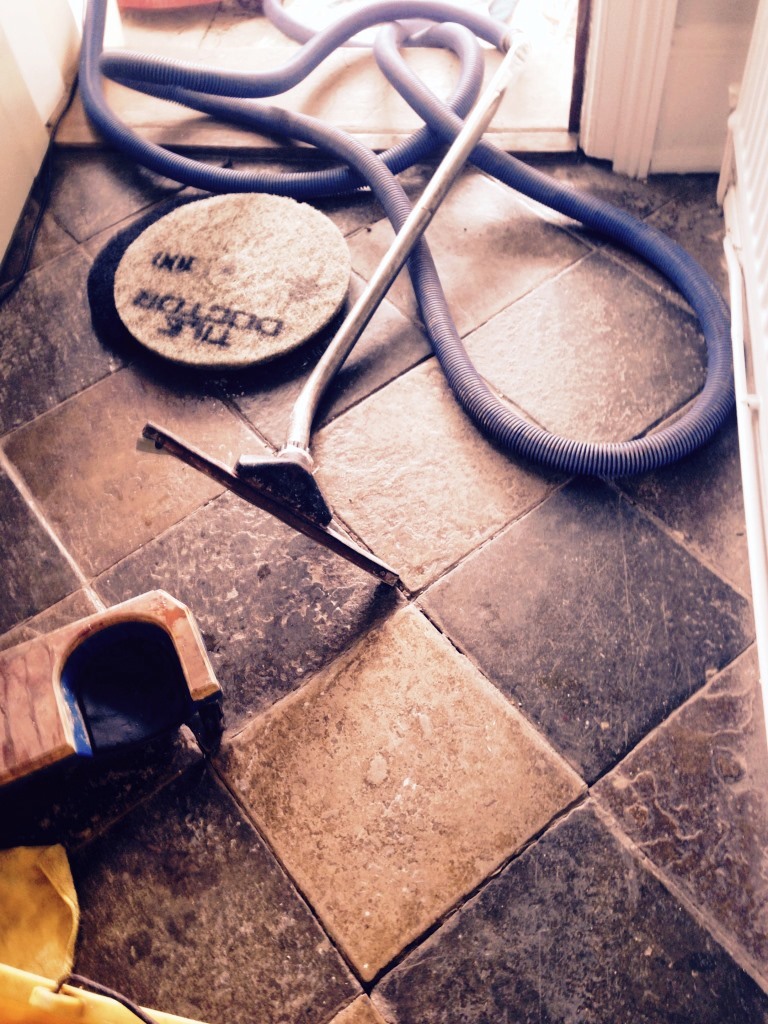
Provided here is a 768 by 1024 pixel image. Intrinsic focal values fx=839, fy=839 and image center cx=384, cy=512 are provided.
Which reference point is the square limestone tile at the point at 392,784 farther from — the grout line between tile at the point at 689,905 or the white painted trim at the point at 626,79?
the white painted trim at the point at 626,79

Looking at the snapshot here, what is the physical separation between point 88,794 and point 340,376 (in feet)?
3.21

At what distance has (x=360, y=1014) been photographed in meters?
1.21

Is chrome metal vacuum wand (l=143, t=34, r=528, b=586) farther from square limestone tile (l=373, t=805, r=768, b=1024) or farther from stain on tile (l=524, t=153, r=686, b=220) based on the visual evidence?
square limestone tile (l=373, t=805, r=768, b=1024)

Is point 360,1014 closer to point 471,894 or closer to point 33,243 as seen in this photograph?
point 471,894

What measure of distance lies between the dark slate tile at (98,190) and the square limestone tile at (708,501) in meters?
1.46

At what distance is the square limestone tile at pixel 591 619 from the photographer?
4.67 feet

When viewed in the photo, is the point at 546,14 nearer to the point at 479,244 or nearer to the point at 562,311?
the point at 479,244

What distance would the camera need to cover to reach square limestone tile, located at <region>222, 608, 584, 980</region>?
1298mm

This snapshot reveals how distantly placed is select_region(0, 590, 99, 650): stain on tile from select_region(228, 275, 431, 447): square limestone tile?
1.64 feet

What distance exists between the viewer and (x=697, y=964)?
1205 millimetres

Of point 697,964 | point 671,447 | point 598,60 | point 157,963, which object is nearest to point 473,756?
point 697,964

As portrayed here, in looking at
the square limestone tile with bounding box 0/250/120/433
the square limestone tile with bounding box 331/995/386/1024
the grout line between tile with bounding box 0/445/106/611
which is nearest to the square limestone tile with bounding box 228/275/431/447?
the square limestone tile with bounding box 0/250/120/433

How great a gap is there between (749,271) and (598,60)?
70 cm

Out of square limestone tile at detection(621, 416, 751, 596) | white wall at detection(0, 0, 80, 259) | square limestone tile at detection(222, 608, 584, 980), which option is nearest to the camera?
square limestone tile at detection(222, 608, 584, 980)
